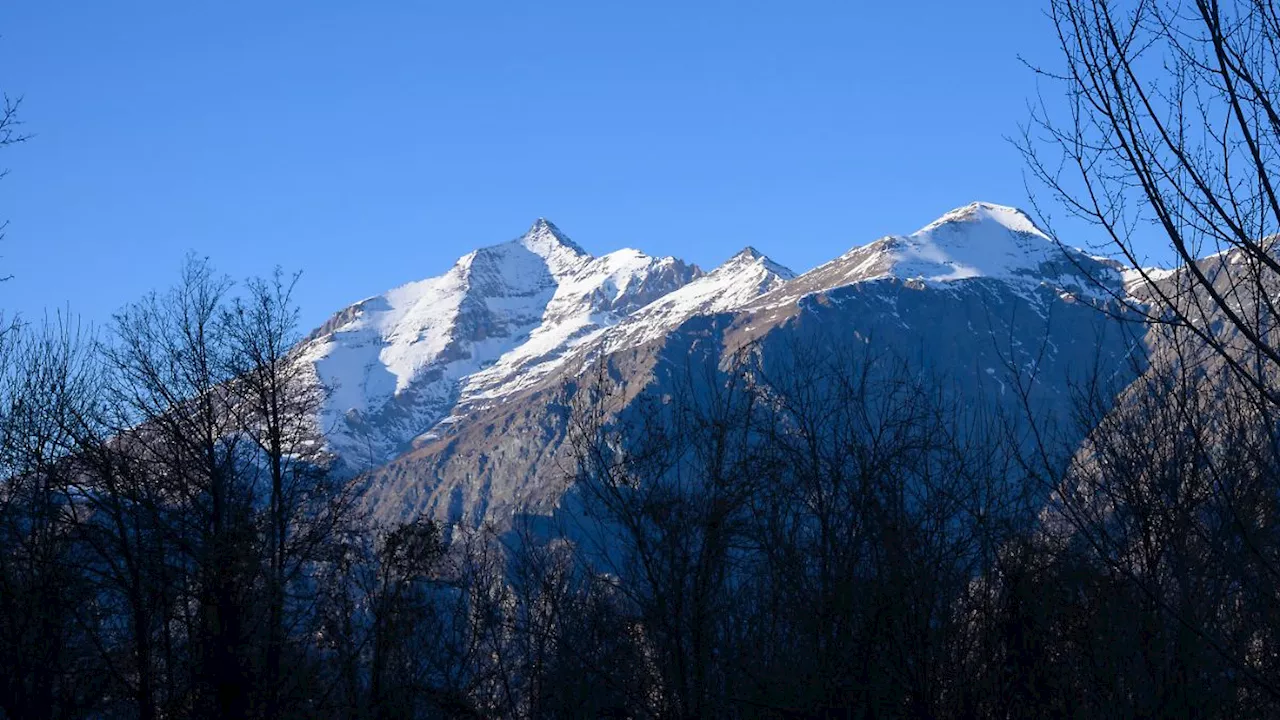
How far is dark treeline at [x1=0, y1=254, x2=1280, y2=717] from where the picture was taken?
33.7 ft

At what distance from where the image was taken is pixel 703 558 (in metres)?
14.2

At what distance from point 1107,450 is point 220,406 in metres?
14.1

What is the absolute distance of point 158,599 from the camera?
17750 millimetres

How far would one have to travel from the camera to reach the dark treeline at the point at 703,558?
10266mm

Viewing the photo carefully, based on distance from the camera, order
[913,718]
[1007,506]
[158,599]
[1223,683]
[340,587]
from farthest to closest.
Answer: [340,587], [158,599], [1007,506], [913,718], [1223,683]

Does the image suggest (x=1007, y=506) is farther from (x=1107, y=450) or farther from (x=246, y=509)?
(x=246, y=509)

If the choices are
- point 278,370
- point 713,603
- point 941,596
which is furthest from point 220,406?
point 941,596

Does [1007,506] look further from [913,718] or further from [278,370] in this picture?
[278,370]

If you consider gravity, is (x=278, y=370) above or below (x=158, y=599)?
above

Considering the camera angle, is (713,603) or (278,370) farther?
(278,370)

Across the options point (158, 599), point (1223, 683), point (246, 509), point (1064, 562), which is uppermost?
point (246, 509)

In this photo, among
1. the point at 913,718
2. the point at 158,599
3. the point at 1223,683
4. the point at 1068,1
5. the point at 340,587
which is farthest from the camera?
the point at 340,587

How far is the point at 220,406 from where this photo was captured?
19891mm

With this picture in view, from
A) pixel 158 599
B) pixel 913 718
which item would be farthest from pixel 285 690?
pixel 913 718
